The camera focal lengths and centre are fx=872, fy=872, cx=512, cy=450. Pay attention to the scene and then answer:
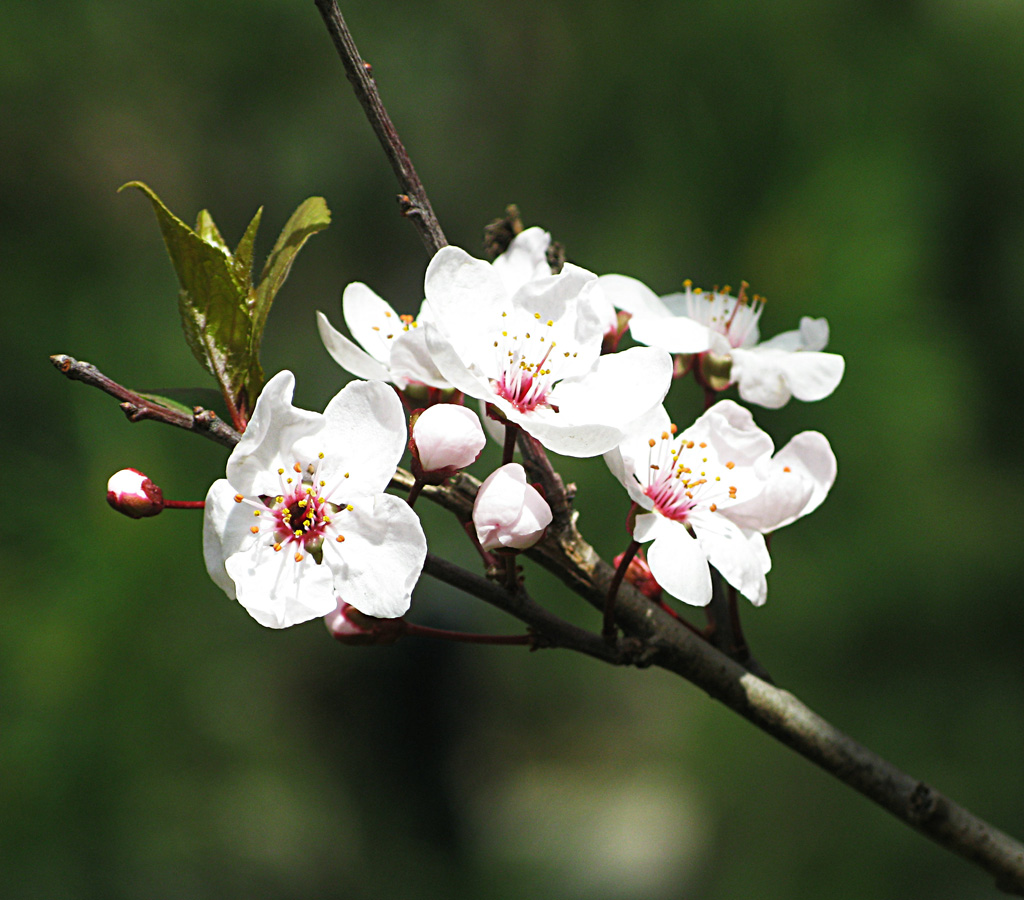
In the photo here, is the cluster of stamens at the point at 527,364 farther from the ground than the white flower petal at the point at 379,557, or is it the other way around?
the cluster of stamens at the point at 527,364

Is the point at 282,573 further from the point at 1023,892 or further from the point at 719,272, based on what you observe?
the point at 719,272

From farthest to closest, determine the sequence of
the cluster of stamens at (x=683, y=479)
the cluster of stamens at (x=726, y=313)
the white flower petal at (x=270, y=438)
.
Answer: the cluster of stamens at (x=726, y=313), the cluster of stamens at (x=683, y=479), the white flower petal at (x=270, y=438)

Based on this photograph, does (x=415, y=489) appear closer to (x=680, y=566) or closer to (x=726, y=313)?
(x=680, y=566)

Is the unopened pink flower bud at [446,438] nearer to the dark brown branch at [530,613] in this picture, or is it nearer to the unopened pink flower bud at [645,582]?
the dark brown branch at [530,613]

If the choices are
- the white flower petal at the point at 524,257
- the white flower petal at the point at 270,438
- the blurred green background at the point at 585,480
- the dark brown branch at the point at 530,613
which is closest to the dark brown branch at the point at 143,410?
the white flower petal at the point at 270,438

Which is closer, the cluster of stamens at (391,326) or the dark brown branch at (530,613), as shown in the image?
the dark brown branch at (530,613)

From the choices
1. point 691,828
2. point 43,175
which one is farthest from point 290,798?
point 43,175

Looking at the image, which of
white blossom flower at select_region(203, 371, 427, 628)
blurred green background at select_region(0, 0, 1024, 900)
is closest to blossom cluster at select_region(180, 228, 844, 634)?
white blossom flower at select_region(203, 371, 427, 628)
